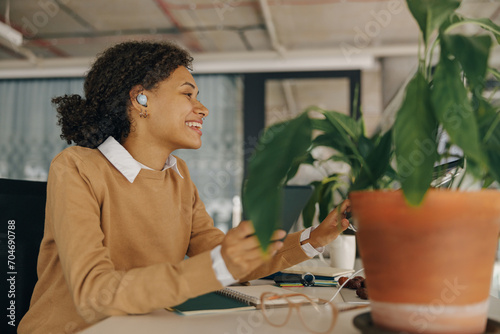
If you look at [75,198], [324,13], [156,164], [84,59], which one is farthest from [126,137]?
[84,59]

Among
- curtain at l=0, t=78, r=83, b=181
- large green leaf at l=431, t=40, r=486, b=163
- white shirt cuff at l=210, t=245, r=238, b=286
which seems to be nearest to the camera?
large green leaf at l=431, t=40, r=486, b=163

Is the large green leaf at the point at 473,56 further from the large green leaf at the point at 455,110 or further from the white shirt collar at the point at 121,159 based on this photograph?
the white shirt collar at the point at 121,159

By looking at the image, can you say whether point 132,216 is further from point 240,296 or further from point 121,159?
point 240,296

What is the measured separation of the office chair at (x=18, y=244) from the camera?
1.07 metres

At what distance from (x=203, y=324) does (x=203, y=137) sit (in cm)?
407

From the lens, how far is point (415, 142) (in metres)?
0.44

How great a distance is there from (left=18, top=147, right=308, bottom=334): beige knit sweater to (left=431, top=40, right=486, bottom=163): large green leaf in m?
0.42

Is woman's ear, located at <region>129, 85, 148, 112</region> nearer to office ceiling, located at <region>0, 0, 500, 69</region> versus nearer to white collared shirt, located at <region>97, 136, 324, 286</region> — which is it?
white collared shirt, located at <region>97, 136, 324, 286</region>

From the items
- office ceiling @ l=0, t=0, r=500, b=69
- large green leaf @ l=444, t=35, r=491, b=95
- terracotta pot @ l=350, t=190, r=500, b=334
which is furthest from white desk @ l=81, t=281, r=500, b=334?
office ceiling @ l=0, t=0, r=500, b=69

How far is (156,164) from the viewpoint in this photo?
1201 mm

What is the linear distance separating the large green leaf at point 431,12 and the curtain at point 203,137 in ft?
13.1

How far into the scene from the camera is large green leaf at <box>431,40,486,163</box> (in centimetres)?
43

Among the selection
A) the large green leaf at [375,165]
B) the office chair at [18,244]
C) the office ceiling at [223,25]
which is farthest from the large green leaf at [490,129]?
the office ceiling at [223,25]

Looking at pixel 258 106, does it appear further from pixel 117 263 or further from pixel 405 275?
pixel 405 275
